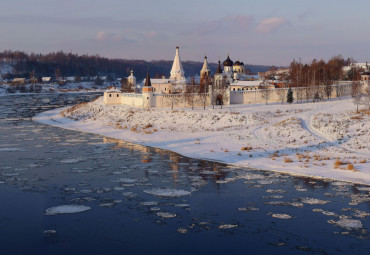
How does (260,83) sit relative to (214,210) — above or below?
above

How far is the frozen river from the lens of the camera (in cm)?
834

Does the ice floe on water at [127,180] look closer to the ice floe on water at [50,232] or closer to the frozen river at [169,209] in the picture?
the frozen river at [169,209]

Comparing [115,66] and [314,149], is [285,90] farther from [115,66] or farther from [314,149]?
[115,66]

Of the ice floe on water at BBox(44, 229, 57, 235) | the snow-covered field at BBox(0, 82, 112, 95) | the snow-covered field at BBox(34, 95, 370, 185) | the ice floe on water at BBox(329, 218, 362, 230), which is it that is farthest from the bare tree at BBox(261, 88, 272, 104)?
the snow-covered field at BBox(0, 82, 112, 95)

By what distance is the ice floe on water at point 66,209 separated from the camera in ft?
33.4

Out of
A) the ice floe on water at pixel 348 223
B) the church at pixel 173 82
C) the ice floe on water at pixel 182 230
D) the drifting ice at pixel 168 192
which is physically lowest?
the ice floe on water at pixel 348 223

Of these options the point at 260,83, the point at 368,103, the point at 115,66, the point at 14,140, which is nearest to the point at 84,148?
the point at 14,140

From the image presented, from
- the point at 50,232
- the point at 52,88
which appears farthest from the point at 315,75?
the point at 52,88

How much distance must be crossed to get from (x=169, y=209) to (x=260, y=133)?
12911 mm

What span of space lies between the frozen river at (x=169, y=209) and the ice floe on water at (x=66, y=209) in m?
0.03

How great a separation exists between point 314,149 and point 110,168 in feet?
30.7

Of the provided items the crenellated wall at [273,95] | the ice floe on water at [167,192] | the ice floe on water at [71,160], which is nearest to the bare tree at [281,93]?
the crenellated wall at [273,95]

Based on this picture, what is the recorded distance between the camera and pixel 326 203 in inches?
436

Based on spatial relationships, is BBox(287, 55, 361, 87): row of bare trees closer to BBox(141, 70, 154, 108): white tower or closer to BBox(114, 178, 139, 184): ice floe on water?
BBox(141, 70, 154, 108): white tower
